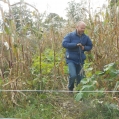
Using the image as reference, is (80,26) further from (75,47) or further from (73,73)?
(73,73)

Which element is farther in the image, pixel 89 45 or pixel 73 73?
pixel 89 45

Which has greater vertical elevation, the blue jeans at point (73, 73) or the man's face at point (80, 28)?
the man's face at point (80, 28)

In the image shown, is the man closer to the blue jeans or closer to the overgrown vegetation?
the blue jeans

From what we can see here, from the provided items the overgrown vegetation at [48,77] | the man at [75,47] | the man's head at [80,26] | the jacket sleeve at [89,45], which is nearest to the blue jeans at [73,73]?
the man at [75,47]

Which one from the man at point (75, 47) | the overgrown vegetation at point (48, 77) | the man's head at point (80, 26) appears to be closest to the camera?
the overgrown vegetation at point (48, 77)

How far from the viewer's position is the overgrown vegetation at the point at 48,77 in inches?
147

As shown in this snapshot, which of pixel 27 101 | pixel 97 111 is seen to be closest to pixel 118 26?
pixel 97 111

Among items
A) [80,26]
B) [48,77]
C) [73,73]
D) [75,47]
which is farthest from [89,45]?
[48,77]

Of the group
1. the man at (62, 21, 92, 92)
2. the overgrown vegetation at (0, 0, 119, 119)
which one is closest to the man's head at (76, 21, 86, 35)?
the man at (62, 21, 92, 92)

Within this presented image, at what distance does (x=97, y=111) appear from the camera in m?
3.72

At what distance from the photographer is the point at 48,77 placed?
4.91 meters

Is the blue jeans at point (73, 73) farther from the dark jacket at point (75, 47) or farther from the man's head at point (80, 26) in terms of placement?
the man's head at point (80, 26)

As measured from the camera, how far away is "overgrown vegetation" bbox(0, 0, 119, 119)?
374 centimetres

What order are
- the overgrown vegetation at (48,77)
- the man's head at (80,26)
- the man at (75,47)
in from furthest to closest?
the man at (75,47) < the man's head at (80,26) < the overgrown vegetation at (48,77)
